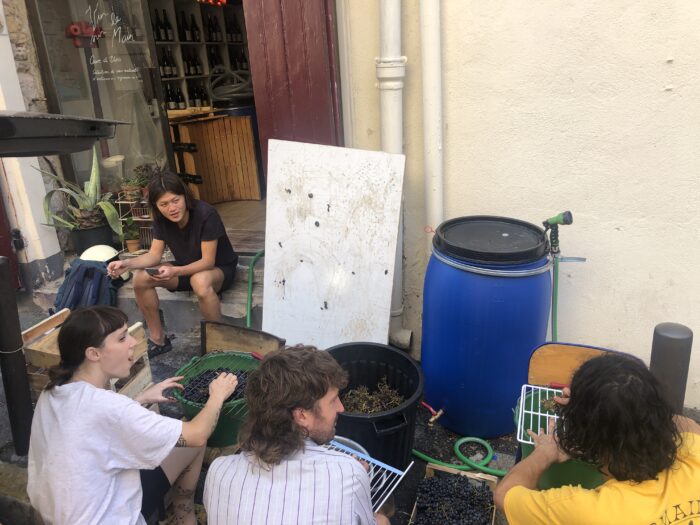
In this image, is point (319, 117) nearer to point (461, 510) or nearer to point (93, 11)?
point (461, 510)

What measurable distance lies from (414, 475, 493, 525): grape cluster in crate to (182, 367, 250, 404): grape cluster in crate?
3.26 feet

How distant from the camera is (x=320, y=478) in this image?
4.66 feet

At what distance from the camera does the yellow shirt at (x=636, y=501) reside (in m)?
1.27

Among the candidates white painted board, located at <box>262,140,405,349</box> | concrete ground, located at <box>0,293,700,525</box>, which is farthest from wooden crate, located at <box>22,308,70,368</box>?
white painted board, located at <box>262,140,405,349</box>

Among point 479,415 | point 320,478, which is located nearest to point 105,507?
point 320,478

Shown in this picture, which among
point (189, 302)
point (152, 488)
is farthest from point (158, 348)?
point (152, 488)

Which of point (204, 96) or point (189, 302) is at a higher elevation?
point (204, 96)

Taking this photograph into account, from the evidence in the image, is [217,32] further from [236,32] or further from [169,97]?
[169,97]

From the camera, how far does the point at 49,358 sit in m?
2.54

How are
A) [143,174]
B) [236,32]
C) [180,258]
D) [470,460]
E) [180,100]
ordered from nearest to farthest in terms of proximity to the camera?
[470,460], [180,258], [143,174], [180,100], [236,32]

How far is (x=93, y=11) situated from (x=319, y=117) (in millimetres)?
2974

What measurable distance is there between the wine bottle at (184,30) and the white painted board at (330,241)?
4879 millimetres

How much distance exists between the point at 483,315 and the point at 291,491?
1.50m

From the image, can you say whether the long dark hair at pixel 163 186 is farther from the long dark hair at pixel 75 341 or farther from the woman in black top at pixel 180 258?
the long dark hair at pixel 75 341
